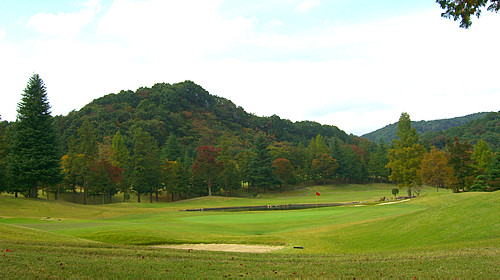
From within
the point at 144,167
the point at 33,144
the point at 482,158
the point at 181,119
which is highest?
the point at 181,119

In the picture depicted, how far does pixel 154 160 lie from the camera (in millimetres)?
63688

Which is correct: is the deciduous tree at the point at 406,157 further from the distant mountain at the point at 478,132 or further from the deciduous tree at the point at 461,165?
the distant mountain at the point at 478,132

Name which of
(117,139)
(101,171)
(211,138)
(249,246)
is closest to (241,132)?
(211,138)

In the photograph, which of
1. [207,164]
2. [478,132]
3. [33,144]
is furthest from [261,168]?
[478,132]

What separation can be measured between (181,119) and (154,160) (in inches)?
2978

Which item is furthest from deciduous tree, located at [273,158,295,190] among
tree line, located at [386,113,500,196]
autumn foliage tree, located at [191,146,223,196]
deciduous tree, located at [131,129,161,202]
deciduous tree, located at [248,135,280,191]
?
tree line, located at [386,113,500,196]

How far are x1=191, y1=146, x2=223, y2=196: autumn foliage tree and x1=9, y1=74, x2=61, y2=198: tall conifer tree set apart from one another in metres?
28.4

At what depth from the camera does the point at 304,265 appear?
9344 millimetres

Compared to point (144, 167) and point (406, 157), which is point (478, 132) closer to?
point (406, 157)

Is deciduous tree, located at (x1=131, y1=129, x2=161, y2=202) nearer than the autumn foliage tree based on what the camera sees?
Yes

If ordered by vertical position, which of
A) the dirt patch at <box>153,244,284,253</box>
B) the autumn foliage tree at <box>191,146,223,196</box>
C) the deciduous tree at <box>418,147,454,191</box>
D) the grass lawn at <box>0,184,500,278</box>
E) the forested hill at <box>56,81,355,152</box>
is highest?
the forested hill at <box>56,81,355,152</box>

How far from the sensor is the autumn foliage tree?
68.1m

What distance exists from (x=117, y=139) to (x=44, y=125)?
23311 mm

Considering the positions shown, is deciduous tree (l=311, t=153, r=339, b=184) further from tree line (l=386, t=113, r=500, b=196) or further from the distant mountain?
the distant mountain
